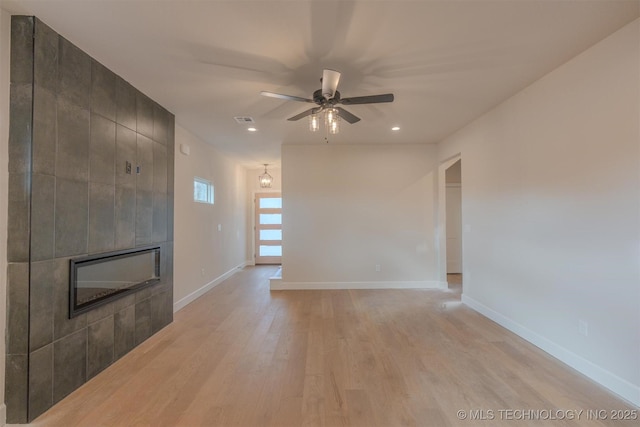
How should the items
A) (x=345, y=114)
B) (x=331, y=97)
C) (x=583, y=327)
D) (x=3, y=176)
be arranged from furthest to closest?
(x=345, y=114) < (x=331, y=97) < (x=583, y=327) < (x=3, y=176)

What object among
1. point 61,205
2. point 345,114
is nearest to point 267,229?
point 345,114

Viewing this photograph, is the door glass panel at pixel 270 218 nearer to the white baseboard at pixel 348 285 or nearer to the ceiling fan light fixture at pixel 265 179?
the ceiling fan light fixture at pixel 265 179

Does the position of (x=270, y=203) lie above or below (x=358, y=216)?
above

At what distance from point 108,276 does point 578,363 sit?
4.33m

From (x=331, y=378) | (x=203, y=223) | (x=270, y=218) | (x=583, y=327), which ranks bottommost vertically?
(x=331, y=378)

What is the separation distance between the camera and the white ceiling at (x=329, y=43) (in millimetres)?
1890

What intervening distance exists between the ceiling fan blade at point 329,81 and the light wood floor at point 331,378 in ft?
8.02

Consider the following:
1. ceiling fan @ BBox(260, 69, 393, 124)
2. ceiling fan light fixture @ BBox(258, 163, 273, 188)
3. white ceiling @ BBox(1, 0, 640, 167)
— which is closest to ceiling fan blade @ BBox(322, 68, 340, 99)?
ceiling fan @ BBox(260, 69, 393, 124)

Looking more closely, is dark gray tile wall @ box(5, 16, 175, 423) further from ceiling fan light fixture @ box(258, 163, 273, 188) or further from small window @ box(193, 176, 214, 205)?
ceiling fan light fixture @ box(258, 163, 273, 188)

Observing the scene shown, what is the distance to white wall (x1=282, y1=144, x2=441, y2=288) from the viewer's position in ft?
17.7

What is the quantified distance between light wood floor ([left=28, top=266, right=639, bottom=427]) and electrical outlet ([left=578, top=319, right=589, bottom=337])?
36 cm

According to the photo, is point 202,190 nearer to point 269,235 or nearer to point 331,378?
point 269,235

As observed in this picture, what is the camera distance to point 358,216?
5.44 meters

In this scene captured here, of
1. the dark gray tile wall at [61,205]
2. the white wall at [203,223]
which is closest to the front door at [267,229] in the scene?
the white wall at [203,223]
